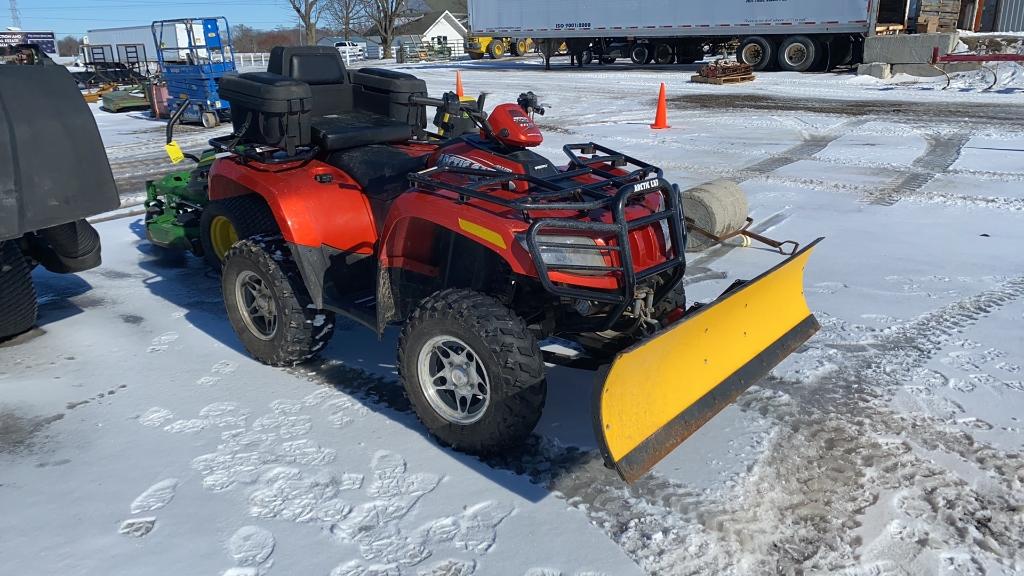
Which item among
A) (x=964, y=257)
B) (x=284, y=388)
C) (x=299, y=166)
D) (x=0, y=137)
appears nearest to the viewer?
(x=0, y=137)

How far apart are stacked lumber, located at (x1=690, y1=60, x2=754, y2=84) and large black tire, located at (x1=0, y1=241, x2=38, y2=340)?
1837 cm

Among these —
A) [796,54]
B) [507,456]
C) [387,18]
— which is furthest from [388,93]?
[387,18]

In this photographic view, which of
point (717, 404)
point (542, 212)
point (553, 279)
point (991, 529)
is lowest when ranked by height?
point (991, 529)

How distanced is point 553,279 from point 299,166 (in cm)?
210

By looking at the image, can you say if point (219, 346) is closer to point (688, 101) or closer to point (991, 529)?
point (991, 529)

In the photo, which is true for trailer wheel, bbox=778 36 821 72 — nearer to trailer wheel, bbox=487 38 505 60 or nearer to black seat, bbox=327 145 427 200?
trailer wheel, bbox=487 38 505 60

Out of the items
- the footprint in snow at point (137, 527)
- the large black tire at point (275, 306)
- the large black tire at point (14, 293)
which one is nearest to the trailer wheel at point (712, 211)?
the large black tire at point (275, 306)

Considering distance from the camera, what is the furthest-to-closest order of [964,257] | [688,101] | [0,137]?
[688,101] → [964,257] → [0,137]

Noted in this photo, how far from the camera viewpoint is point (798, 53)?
2323 cm

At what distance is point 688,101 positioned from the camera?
1667cm

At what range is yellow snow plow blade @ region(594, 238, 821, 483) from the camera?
271cm

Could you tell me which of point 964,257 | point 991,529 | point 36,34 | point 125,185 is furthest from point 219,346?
point 36,34

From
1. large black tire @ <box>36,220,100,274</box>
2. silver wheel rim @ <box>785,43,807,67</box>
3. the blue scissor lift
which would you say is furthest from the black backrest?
silver wheel rim @ <box>785,43,807,67</box>

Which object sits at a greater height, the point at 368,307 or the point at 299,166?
the point at 299,166
